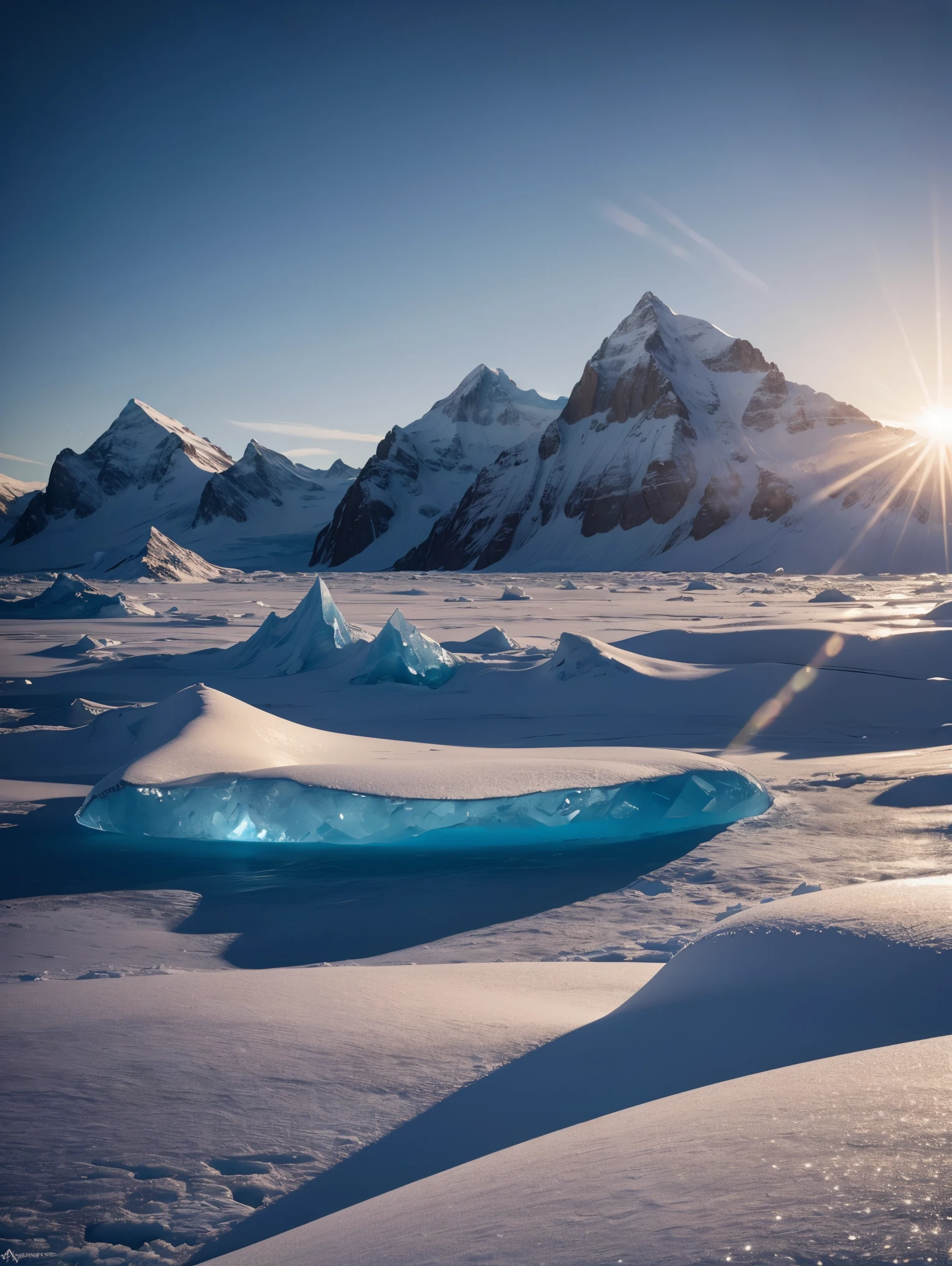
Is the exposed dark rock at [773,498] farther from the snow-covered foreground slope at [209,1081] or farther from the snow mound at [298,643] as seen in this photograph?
the snow-covered foreground slope at [209,1081]

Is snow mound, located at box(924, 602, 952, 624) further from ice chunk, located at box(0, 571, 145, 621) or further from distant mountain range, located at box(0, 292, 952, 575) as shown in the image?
distant mountain range, located at box(0, 292, 952, 575)

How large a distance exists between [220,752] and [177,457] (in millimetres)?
174547

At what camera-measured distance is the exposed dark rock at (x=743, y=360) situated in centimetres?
11325

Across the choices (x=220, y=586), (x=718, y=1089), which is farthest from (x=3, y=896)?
(x=220, y=586)

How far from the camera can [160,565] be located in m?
53.4

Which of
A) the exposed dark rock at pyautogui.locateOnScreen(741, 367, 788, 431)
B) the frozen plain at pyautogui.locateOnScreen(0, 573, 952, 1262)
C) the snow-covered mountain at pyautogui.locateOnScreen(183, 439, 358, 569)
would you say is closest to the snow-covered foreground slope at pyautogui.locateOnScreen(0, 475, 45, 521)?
the snow-covered mountain at pyautogui.locateOnScreen(183, 439, 358, 569)

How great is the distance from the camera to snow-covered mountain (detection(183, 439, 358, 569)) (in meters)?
132

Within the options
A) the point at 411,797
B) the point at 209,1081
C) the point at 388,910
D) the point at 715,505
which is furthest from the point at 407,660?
the point at 715,505

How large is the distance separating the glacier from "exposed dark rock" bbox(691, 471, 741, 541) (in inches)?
3535

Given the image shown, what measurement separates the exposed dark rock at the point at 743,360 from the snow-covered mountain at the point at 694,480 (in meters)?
0.18

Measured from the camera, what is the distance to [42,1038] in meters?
2.45

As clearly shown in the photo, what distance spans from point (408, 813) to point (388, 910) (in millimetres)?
988

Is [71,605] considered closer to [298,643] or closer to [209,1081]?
[298,643]

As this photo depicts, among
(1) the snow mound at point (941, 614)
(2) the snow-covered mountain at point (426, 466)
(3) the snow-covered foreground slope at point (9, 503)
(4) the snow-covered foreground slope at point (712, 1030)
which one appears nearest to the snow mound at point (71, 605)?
(1) the snow mound at point (941, 614)
